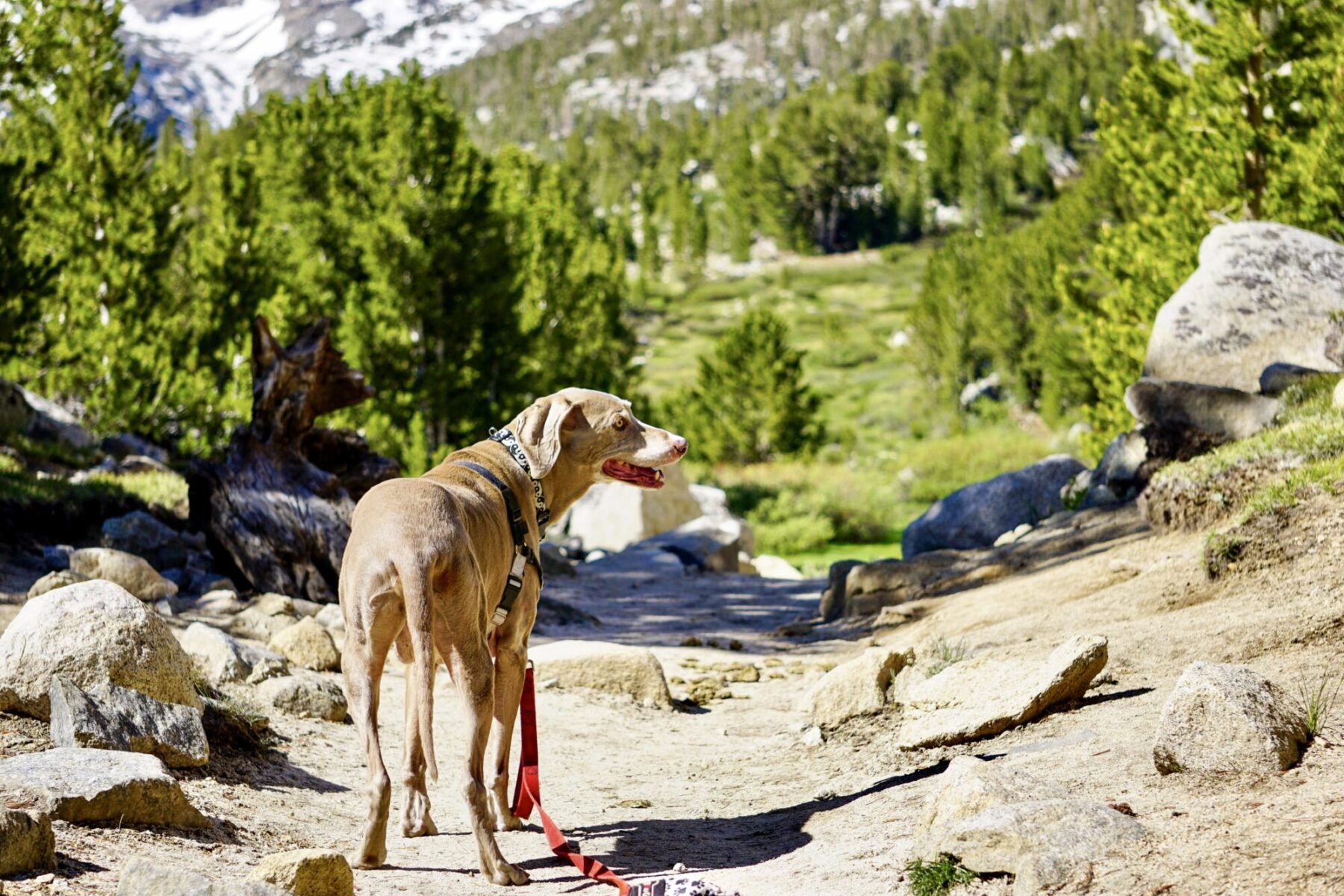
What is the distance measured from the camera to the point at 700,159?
141250 millimetres

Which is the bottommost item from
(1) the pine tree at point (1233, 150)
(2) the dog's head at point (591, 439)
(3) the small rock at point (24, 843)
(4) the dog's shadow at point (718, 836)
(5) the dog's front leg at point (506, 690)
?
(4) the dog's shadow at point (718, 836)

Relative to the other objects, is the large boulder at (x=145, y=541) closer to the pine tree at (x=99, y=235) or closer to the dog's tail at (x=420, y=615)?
the dog's tail at (x=420, y=615)

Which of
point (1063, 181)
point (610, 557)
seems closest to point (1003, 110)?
point (1063, 181)

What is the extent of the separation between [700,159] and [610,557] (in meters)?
128

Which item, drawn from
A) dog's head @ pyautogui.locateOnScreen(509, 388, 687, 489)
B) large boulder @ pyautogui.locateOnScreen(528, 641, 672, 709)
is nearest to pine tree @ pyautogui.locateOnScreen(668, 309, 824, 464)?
large boulder @ pyautogui.locateOnScreen(528, 641, 672, 709)

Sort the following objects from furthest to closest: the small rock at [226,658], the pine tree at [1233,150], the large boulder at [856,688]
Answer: the pine tree at [1233,150]
the large boulder at [856,688]
the small rock at [226,658]

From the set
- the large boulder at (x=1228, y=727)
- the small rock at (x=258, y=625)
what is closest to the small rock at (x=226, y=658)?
the small rock at (x=258, y=625)

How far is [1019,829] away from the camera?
3330 millimetres

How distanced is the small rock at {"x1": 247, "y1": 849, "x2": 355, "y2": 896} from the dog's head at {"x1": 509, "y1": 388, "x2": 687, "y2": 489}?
5.78ft

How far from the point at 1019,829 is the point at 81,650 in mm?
3809

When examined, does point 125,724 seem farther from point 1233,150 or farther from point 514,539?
point 1233,150

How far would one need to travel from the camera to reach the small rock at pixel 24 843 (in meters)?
3.08

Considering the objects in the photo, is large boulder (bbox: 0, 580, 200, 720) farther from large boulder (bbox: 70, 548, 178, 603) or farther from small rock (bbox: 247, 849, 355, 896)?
large boulder (bbox: 70, 548, 178, 603)

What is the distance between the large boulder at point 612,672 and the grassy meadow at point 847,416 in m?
13.1
